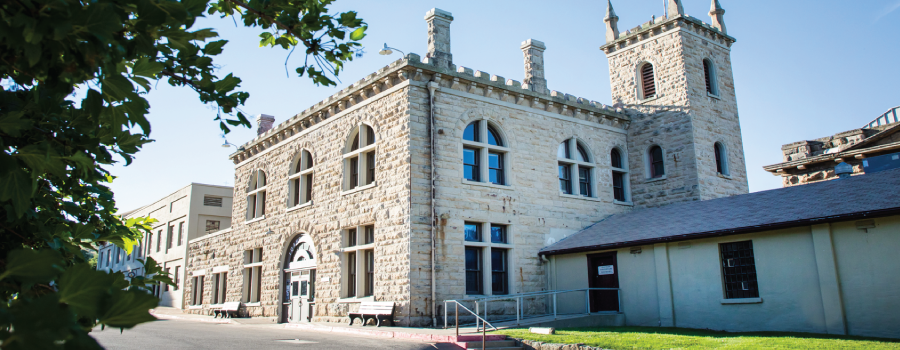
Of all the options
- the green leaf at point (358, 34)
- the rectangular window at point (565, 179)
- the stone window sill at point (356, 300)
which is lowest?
the stone window sill at point (356, 300)

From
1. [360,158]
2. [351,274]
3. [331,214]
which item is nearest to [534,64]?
[360,158]

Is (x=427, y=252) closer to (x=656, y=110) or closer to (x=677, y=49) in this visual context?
(x=656, y=110)

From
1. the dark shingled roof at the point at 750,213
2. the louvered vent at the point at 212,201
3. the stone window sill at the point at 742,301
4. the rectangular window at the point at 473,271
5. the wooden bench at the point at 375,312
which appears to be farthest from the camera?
the louvered vent at the point at 212,201

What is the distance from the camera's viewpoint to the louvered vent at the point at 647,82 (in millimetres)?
24609

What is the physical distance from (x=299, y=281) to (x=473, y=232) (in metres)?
7.26

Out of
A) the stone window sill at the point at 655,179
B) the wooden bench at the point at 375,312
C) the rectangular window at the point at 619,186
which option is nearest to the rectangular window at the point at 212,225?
the wooden bench at the point at 375,312

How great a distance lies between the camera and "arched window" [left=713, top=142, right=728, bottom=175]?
78.4 ft

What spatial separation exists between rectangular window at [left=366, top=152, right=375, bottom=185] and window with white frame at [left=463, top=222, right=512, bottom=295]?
3607 millimetres

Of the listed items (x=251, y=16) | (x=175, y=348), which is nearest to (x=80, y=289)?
(x=251, y=16)

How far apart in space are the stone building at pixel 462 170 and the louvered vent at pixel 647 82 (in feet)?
0.18

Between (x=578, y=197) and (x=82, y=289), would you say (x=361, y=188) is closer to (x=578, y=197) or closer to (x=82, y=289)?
(x=578, y=197)

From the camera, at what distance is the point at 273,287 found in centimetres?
2373

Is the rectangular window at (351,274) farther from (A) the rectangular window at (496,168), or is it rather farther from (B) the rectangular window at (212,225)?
(B) the rectangular window at (212,225)

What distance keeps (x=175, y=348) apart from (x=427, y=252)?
295 inches
